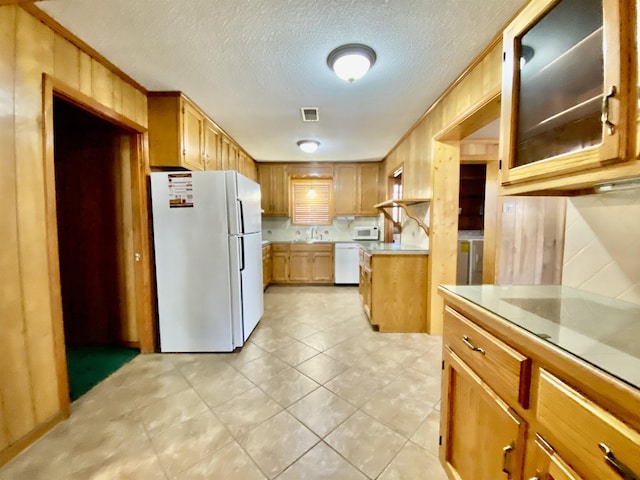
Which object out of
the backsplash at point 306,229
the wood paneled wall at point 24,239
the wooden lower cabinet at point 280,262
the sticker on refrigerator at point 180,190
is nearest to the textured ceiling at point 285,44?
the wood paneled wall at point 24,239

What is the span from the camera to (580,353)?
2.01ft

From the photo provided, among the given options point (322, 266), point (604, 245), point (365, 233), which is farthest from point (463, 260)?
point (604, 245)

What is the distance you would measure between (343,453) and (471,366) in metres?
0.87

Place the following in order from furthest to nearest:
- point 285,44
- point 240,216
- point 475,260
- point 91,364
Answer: point 475,260 → point 240,216 → point 91,364 → point 285,44

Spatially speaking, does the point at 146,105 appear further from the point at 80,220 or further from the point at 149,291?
the point at 149,291

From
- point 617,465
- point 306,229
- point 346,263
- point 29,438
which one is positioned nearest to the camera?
point 617,465

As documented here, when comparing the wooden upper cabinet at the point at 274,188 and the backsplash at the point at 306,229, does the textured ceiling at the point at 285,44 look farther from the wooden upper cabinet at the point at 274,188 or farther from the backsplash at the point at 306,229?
the backsplash at the point at 306,229

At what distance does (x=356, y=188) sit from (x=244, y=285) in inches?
128

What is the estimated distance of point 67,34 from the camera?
161 centimetres

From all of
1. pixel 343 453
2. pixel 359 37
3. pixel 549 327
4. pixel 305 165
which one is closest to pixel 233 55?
pixel 359 37

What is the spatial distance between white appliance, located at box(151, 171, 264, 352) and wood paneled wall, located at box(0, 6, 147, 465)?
86 centimetres

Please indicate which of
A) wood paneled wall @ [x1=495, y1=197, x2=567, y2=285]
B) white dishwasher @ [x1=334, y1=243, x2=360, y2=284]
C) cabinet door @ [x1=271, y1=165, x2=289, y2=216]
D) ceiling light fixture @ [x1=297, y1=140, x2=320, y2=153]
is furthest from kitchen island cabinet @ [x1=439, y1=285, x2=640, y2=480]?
cabinet door @ [x1=271, y1=165, x2=289, y2=216]

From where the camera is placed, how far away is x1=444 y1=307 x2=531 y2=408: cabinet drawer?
745 millimetres

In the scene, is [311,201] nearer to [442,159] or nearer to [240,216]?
[240,216]
